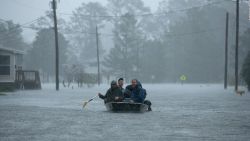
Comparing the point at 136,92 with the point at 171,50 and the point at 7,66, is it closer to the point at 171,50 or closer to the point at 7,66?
the point at 7,66

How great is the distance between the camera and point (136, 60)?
105625 millimetres

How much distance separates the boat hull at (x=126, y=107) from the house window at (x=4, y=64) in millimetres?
28745

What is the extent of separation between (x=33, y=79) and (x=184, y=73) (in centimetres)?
5255

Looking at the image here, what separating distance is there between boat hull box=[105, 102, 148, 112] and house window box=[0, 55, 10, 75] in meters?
28.7

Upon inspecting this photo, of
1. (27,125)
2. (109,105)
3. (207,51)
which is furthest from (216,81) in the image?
(27,125)

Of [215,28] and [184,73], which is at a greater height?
[215,28]

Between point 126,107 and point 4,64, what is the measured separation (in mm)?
29693

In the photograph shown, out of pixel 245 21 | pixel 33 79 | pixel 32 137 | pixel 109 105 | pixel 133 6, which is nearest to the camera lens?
pixel 32 137

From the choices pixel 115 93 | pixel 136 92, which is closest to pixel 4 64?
pixel 115 93

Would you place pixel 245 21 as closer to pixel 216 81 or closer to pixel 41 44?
pixel 216 81

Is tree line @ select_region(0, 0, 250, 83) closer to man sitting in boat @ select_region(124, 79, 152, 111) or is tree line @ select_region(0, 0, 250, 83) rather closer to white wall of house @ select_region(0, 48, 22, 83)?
white wall of house @ select_region(0, 48, 22, 83)

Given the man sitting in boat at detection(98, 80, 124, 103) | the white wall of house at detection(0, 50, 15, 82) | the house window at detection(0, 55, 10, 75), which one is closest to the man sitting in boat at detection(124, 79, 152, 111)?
the man sitting in boat at detection(98, 80, 124, 103)

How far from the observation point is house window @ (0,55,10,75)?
161 feet

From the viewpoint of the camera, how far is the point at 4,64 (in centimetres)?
4953
